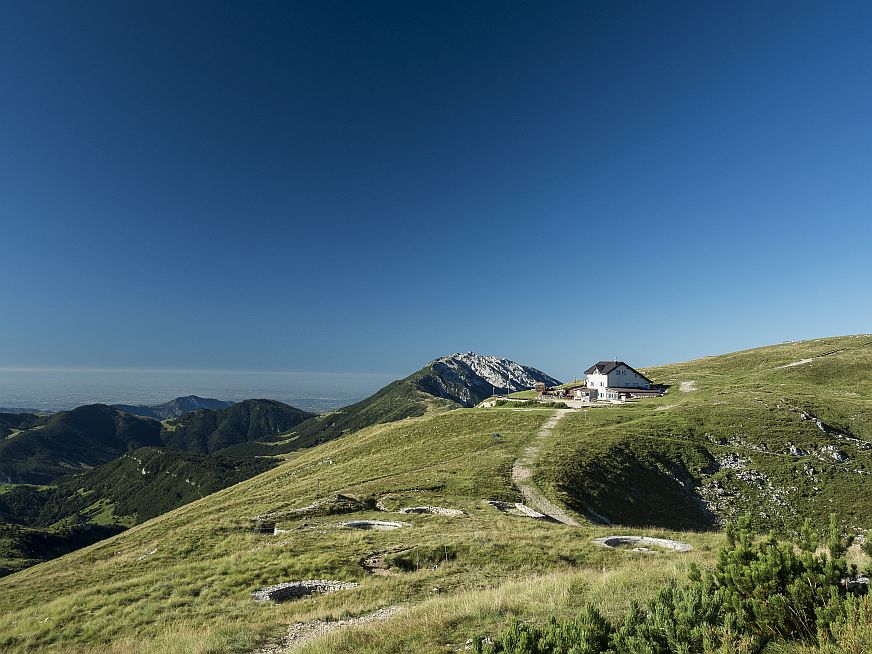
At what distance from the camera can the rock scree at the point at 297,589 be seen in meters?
18.9

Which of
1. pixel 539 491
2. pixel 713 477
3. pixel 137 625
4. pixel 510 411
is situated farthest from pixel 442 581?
pixel 510 411

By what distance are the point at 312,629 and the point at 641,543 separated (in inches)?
814

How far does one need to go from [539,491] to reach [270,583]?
27.6 m

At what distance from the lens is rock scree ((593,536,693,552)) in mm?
24519

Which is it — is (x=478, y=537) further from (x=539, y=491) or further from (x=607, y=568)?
(x=539, y=491)

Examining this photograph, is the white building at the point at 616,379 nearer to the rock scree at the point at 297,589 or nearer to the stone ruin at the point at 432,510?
the stone ruin at the point at 432,510

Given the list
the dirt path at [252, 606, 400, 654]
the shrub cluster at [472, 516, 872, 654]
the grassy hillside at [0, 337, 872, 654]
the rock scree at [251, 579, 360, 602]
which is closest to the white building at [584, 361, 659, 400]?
the grassy hillside at [0, 337, 872, 654]

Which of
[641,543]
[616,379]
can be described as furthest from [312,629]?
[616,379]

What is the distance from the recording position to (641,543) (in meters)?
25.9

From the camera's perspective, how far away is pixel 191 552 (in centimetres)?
2742

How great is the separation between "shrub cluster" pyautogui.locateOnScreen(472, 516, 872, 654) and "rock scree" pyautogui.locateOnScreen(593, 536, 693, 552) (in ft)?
56.7

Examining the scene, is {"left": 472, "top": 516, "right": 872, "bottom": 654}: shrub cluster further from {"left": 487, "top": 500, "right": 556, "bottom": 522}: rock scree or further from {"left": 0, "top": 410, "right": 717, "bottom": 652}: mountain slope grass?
{"left": 487, "top": 500, "right": 556, "bottom": 522}: rock scree

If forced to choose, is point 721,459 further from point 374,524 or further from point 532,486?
point 374,524

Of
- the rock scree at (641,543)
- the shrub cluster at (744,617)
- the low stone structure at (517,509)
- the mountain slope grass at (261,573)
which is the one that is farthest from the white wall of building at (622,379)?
the shrub cluster at (744,617)
